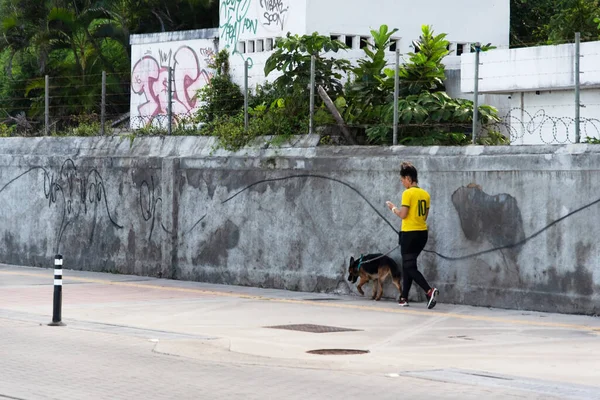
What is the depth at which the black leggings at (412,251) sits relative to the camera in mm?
14852

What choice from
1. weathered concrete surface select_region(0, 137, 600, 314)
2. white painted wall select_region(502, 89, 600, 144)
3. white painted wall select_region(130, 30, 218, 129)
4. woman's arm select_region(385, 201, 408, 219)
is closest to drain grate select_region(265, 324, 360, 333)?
woman's arm select_region(385, 201, 408, 219)

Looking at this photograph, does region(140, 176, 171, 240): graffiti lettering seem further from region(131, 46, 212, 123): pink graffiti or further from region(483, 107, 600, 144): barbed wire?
region(483, 107, 600, 144): barbed wire

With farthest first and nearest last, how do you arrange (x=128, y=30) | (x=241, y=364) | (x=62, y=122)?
(x=128, y=30), (x=62, y=122), (x=241, y=364)

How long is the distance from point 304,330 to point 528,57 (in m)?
10.1

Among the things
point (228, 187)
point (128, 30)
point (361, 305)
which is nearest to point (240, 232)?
point (228, 187)

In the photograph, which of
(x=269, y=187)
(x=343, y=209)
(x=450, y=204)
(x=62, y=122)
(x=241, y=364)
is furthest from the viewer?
(x=62, y=122)

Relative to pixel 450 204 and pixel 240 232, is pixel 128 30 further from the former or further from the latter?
pixel 450 204

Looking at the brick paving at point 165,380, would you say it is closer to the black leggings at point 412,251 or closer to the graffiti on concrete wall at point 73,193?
the black leggings at point 412,251

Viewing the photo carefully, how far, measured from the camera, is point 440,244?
51.3ft

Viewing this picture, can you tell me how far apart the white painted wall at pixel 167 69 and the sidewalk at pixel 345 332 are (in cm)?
855

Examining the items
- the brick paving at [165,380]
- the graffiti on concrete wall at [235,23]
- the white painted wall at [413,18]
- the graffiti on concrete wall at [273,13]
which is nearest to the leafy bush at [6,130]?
the graffiti on concrete wall at [235,23]

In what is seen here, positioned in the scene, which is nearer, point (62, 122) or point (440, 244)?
point (440, 244)

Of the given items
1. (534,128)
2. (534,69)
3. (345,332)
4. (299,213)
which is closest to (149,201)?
(299,213)

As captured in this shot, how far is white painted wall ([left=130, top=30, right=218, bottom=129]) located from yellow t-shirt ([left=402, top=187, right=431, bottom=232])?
35.7 ft
